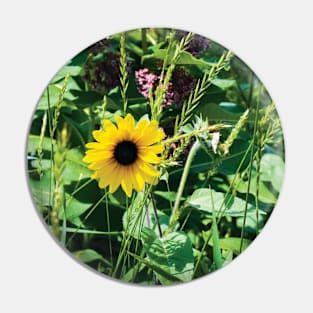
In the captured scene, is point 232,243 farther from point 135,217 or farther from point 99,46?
point 99,46

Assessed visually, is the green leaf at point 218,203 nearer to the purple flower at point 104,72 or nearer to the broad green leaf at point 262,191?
the broad green leaf at point 262,191

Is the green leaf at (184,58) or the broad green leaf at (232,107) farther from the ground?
the green leaf at (184,58)

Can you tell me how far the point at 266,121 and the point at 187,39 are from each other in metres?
0.26

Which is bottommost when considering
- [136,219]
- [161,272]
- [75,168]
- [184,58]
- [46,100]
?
[161,272]

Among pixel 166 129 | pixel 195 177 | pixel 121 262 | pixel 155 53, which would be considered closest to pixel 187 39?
pixel 155 53

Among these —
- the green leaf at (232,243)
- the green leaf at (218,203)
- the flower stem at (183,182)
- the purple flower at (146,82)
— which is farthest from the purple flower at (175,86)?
the green leaf at (232,243)

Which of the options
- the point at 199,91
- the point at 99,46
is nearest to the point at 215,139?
the point at 199,91

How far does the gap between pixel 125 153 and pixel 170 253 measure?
0.80ft

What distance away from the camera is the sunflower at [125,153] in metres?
1.38

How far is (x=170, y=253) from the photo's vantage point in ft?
4.66

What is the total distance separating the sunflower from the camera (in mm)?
1385

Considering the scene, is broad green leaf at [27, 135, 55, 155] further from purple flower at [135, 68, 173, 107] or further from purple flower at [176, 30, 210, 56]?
purple flower at [176, 30, 210, 56]

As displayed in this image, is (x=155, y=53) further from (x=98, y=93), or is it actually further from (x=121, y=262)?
(x=121, y=262)

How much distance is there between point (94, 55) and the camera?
1.44 metres
